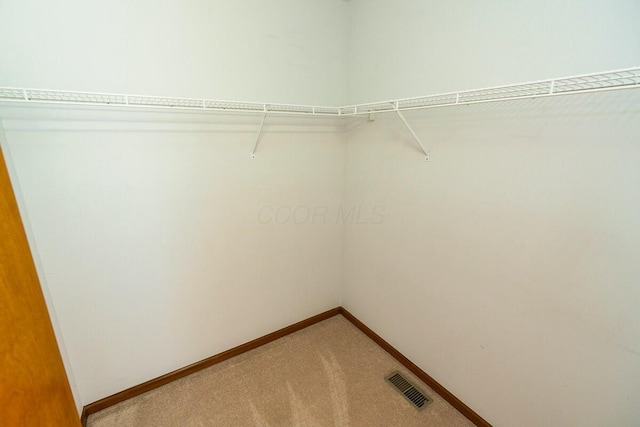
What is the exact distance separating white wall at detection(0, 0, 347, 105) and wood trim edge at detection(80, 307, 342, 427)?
1.74m

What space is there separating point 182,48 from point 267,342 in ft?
6.78

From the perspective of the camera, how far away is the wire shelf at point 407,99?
0.92 metres

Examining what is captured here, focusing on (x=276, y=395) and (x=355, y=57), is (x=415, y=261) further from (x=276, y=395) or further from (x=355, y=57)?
(x=355, y=57)

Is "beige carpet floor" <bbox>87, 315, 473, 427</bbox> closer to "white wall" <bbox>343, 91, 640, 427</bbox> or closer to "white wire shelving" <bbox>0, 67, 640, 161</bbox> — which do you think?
"white wall" <bbox>343, 91, 640, 427</bbox>

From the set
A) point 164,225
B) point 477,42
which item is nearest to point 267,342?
point 164,225

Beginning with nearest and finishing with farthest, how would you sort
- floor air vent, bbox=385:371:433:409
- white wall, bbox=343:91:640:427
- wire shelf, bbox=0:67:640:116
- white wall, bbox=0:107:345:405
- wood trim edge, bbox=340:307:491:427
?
wire shelf, bbox=0:67:640:116, white wall, bbox=343:91:640:427, white wall, bbox=0:107:345:405, wood trim edge, bbox=340:307:491:427, floor air vent, bbox=385:371:433:409

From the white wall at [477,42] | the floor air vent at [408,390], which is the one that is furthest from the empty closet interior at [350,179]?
the floor air vent at [408,390]

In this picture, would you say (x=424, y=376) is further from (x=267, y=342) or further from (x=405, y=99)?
(x=405, y=99)

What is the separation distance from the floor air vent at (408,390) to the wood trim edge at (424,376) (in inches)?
3.5

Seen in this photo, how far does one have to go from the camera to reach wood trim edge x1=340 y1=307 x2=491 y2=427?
5.18 ft

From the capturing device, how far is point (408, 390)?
1.79m

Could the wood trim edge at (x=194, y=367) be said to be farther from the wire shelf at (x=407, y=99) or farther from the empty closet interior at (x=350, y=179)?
the wire shelf at (x=407, y=99)

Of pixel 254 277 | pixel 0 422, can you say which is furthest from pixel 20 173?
pixel 254 277

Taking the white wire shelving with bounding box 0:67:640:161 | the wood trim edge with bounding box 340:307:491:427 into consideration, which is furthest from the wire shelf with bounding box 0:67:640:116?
the wood trim edge with bounding box 340:307:491:427
